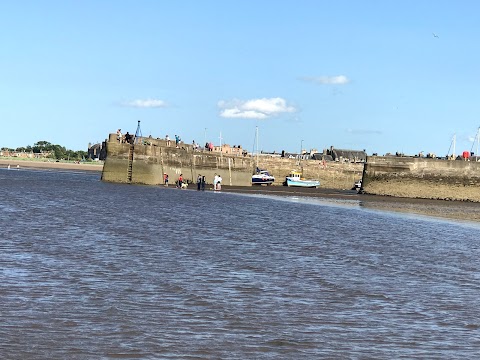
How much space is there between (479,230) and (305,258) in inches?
705

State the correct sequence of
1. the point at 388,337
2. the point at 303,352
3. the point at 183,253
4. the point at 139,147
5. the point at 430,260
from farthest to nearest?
the point at 139,147 → the point at 430,260 → the point at 183,253 → the point at 388,337 → the point at 303,352

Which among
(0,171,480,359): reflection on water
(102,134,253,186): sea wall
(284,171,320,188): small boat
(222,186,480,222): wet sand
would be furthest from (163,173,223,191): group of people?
(0,171,480,359): reflection on water

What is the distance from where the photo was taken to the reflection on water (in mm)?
11523

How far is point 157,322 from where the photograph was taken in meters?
12.7

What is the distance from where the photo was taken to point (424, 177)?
224 feet

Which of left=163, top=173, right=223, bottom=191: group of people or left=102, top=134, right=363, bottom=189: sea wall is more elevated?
left=102, top=134, right=363, bottom=189: sea wall

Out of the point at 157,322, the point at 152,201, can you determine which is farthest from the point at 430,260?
the point at 152,201

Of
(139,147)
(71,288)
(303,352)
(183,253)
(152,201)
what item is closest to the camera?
(303,352)

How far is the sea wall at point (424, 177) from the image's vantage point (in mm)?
66875

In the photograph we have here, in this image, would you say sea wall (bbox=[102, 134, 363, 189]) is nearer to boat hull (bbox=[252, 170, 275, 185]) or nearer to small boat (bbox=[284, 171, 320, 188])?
boat hull (bbox=[252, 170, 275, 185])

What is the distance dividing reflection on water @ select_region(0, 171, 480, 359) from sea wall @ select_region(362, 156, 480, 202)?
37406mm

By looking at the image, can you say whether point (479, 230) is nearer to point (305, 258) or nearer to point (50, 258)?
point (305, 258)

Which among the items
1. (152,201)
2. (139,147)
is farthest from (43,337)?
(139,147)

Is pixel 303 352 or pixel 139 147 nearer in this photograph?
pixel 303 352
